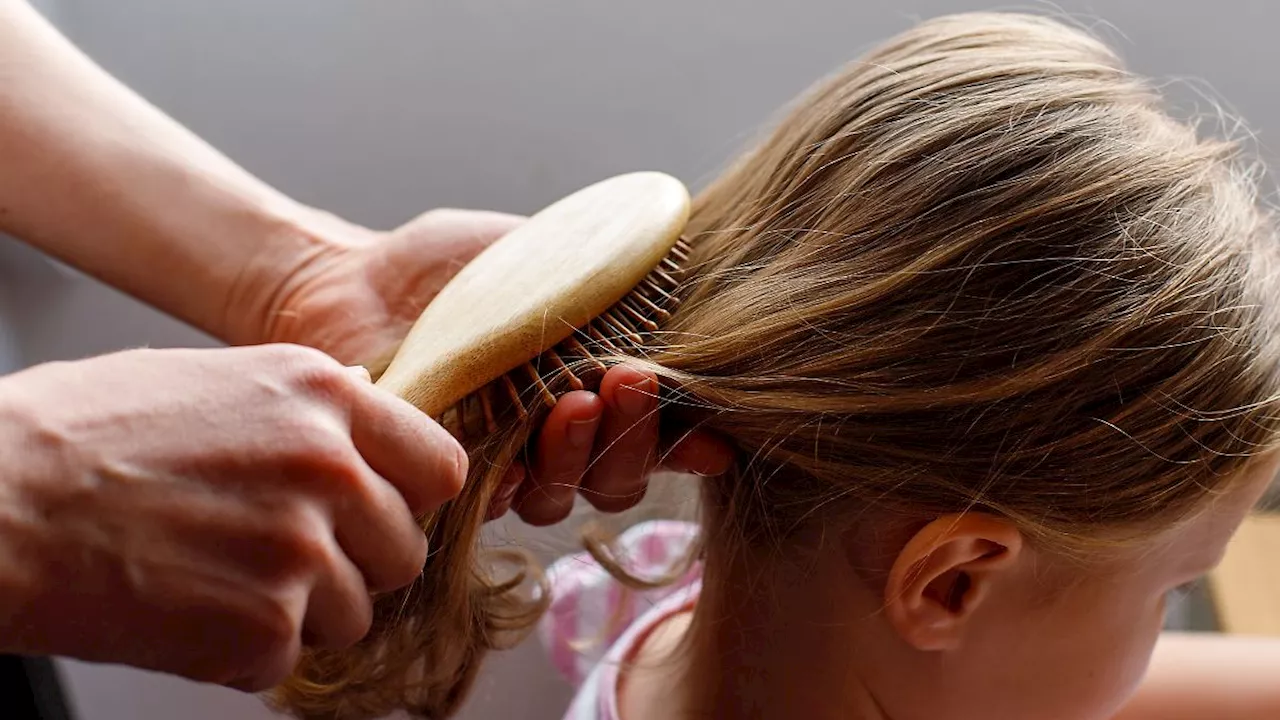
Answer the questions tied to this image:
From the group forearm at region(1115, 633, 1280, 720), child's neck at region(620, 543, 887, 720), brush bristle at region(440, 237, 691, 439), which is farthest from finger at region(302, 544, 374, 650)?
forearm at region(1115, 633, 1280, 720)

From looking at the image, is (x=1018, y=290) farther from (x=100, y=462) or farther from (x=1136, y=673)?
(x=100, y=462)

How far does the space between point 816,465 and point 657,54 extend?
47cm

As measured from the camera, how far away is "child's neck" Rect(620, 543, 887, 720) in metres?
0.59

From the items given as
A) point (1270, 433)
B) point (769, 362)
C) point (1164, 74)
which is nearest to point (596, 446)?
point (769, 362)

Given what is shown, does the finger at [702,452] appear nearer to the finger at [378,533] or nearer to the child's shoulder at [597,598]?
the finger at [378,533]

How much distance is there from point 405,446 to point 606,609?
1.52 ft

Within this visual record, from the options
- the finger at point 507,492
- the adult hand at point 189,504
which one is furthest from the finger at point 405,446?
the finger at point 507,492

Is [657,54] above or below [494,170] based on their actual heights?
above

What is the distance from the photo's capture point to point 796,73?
0.87 m

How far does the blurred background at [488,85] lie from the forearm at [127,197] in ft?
0.59

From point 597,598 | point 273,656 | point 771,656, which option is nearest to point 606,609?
point 597,598

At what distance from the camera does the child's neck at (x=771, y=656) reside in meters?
0.59

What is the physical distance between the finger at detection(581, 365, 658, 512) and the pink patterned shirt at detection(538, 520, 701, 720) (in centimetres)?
18

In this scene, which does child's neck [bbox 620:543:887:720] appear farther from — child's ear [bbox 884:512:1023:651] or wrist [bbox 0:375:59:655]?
wrist [bbox 0:375:59:655]
